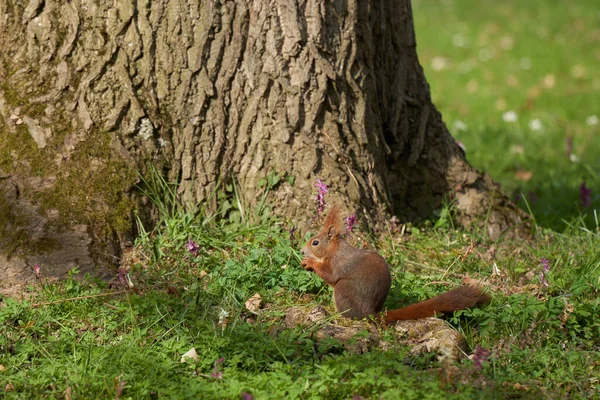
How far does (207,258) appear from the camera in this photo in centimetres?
397

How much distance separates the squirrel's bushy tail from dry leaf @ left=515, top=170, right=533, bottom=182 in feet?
9.97

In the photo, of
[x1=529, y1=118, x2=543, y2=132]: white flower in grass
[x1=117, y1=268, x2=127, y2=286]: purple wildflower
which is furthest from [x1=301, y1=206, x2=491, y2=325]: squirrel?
[x1=529, y1=118, x2=543, y2=132]: white flower in grass

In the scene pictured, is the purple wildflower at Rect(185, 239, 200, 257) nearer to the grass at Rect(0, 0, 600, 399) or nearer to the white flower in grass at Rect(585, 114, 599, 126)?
the grass at Rect(0, 0, 600, 399)

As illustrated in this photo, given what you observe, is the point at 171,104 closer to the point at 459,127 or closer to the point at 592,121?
the point at 459,127

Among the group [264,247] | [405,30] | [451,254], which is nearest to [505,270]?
[451,254]

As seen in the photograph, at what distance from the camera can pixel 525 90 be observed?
945 centimetres

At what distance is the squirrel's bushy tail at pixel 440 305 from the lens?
11.4 ft

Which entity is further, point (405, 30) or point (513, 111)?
point (513, 111)

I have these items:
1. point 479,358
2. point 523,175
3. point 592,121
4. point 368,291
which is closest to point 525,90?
point 592,121

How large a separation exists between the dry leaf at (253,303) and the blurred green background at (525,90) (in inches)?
85.5

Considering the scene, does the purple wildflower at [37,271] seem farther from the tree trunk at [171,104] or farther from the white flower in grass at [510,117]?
the white flower in grass at [510,117]

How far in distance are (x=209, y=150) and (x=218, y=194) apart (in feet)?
0.83

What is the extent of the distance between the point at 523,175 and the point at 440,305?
10.6 ft

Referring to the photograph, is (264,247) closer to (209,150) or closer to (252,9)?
(209,150)
